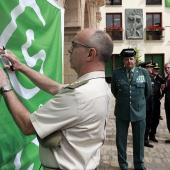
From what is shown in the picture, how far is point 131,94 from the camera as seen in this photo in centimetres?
445

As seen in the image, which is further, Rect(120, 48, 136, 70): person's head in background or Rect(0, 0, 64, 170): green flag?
Rect(120, 48, 136, 70): person's head in background

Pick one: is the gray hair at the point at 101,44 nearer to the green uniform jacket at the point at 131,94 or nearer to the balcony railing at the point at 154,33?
the green uniform jacket at the point at 131,94

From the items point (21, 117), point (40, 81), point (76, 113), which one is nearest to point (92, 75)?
point (76, 113)

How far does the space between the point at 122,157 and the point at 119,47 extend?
21966 mm

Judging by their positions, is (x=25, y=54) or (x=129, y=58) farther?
(x=129, y=58)

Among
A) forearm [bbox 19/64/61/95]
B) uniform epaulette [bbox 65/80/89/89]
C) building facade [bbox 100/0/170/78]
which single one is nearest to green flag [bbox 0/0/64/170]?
forearm [bbox 19/64/61/95]

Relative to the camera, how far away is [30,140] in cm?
239

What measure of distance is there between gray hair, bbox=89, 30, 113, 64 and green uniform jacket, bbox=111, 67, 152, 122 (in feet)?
9.02

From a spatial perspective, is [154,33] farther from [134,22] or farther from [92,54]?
[92,54]

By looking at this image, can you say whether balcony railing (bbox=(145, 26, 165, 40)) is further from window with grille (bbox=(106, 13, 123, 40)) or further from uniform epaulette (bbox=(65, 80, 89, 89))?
uniform epaulette (bbox=(65, 80, 89, 89))

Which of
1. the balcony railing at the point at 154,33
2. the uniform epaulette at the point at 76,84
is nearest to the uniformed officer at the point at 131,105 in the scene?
the uniform epaulette at the point at 76,84

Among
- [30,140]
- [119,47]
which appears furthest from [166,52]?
[30,140]

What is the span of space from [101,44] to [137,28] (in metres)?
24.8

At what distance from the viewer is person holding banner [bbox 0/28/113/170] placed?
5.11ft
